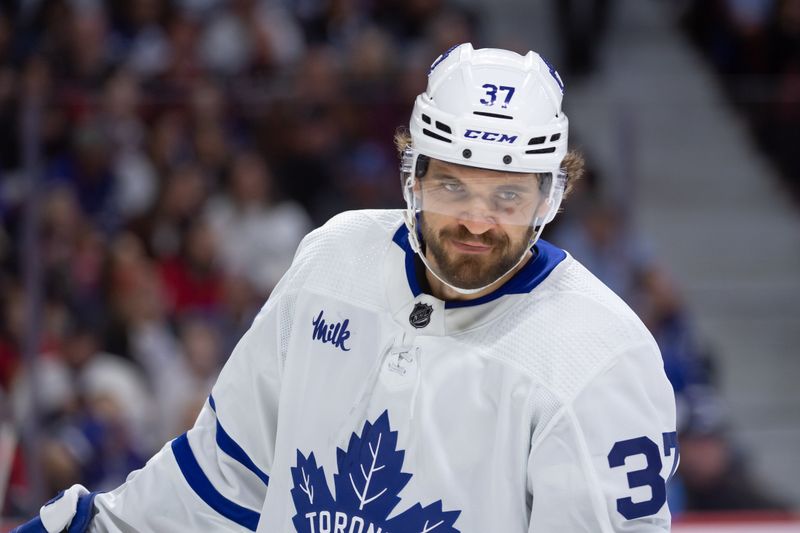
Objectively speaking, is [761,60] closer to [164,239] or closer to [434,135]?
[164,239]

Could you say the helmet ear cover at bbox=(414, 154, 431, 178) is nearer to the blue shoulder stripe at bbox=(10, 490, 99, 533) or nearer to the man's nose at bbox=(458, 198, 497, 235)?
the man's nose at bbox=(458, 198, 497, 235)

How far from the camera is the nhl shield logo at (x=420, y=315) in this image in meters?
1.92

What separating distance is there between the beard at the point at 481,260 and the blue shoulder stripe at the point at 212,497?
1.72 feet

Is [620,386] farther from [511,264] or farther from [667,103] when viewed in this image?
[667,103]

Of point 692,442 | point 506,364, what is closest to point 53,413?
point 692,442

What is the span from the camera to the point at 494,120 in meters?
1.83

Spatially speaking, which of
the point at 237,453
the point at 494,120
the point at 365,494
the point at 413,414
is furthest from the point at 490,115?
the point at 237,453

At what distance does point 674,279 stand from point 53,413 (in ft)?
6.65

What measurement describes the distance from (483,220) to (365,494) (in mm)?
398

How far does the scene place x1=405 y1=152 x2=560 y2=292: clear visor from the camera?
1.86 meters

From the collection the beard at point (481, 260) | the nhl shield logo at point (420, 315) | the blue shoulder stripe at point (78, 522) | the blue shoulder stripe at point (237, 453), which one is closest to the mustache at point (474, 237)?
the beard at point (481, 260)

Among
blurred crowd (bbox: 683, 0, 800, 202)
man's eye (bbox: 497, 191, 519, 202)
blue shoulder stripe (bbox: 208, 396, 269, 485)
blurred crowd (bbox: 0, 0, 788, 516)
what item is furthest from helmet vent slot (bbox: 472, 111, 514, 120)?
blurred crowd (bbox: 683, 0, 800, 202)

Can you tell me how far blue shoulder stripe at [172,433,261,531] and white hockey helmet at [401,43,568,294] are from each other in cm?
50

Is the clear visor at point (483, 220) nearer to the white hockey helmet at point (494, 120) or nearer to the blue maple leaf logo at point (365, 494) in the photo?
the white hockey helmet at point (494, 120)
